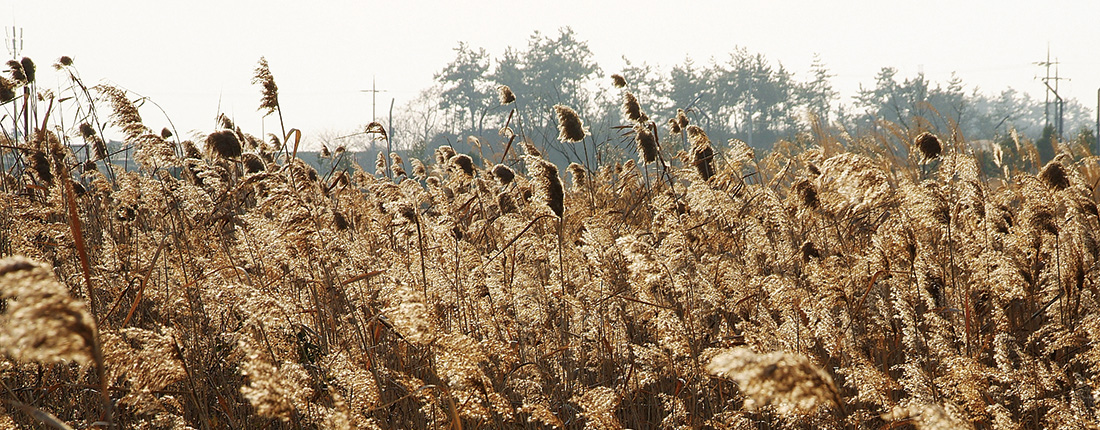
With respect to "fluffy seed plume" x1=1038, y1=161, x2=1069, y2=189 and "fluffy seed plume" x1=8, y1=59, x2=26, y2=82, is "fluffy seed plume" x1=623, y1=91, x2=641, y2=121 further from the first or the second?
"fluffy seed plume" x1=8, y1=59, x2=26, y2=82

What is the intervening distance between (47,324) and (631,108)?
3.52 metres

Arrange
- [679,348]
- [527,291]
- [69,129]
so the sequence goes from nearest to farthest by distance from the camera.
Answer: [679,348] < [527,291] < [69,129]

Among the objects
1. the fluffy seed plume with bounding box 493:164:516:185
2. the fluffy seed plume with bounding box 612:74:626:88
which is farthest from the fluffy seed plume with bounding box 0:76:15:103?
the fluffy seed plume with bounding box 612:74:626:88

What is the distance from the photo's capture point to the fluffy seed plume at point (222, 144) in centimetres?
270

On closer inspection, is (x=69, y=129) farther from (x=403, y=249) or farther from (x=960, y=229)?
(x=960, y=229)

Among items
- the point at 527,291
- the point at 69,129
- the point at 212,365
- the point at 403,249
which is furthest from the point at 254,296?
the point at 69,129

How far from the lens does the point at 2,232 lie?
298 cm

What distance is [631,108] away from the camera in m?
4.02

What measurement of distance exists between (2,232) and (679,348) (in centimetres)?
271

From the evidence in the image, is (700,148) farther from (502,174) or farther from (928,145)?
(928,145)

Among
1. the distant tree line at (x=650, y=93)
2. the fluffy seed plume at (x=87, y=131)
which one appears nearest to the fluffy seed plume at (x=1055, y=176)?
the fluffy seed plume at (x=87, y=131)

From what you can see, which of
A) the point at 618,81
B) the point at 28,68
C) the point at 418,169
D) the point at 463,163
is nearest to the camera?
the point at 463,163

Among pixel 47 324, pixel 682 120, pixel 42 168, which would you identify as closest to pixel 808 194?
pixel 682 120

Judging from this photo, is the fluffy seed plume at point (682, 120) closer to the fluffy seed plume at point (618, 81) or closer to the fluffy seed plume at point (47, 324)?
the fluffy seed plume at point (618, 81)
